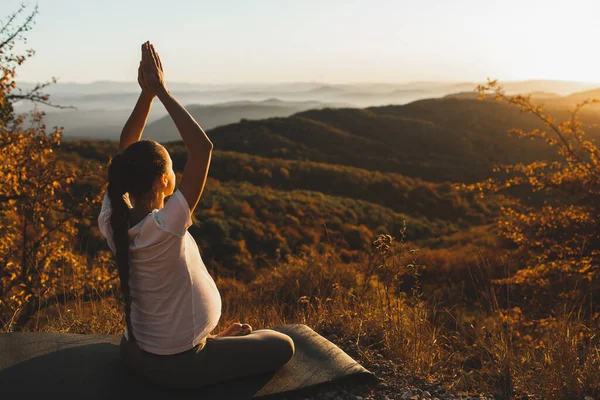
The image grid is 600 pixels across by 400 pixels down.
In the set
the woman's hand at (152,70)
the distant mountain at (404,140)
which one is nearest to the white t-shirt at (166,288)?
the woman's hand at (152,70)

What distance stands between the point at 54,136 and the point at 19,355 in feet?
15.1

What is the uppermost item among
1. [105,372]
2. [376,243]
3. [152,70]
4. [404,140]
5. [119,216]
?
[152,70]

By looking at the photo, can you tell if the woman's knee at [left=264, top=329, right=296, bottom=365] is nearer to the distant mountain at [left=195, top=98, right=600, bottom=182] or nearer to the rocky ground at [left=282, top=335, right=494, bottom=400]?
the rocky ground at [left=282, top=335, right=494, bottom=400]

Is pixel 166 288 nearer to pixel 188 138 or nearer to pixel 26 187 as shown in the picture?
pixel 188 138

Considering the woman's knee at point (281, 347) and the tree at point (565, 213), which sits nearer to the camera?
the woman's knee at point (281, 347)

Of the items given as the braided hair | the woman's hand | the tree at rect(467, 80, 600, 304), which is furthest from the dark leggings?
the tree at rect(467, 80, 600, 304)

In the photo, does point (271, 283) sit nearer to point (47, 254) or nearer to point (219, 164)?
point (47, 254)

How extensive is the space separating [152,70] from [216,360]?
1.62 metres

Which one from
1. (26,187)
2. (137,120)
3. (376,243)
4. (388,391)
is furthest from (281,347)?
(26,187)

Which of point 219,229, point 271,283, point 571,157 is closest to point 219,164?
point 219,229

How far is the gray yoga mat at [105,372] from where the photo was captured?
2.84 metres

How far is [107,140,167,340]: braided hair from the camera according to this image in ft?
8.01

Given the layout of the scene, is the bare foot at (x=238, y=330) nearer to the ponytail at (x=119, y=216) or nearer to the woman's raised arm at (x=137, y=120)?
the ponytail at (x=119, y=216)

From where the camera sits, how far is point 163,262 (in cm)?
252
